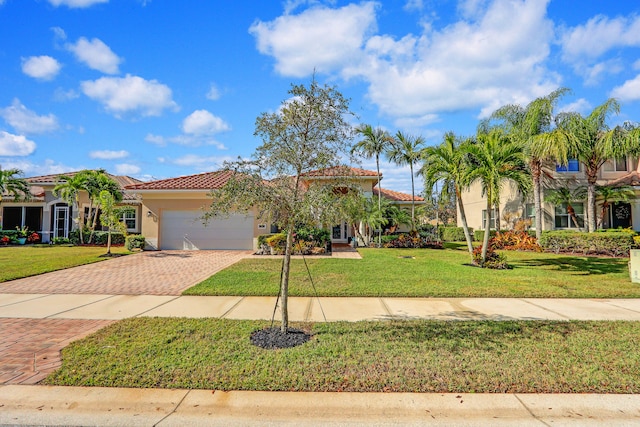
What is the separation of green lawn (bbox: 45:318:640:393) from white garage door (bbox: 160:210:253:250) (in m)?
13.4

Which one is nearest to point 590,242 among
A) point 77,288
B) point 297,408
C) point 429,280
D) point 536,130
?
point 536,130

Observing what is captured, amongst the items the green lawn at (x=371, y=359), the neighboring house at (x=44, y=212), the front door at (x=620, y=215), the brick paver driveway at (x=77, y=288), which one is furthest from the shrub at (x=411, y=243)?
the neighboring house at (x=44, y=212)

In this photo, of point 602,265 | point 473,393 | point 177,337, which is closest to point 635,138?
point 602,265

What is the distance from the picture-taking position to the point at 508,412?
3.46m

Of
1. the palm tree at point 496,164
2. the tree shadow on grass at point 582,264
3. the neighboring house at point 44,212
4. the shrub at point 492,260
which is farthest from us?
the neighboring house at point 44,212

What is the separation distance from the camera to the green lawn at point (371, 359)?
3.92m

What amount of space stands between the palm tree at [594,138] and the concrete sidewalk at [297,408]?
1735 centimetres

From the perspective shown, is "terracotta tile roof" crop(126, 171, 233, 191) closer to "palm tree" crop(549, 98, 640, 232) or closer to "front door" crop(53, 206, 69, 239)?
"front door" crop(53, 206, 69, 239)

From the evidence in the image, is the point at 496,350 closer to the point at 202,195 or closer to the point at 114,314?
the point at 114,314

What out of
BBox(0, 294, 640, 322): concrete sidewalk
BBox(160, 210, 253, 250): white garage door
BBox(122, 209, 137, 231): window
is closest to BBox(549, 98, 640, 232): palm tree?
BBox(0, 294, 640, 322): concrete sidewalk

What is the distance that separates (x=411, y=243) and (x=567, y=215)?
984cm

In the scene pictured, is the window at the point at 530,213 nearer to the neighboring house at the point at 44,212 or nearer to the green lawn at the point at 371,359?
the green lawn at the point at 371,359

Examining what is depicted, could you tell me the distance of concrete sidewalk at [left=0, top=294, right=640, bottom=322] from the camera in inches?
262

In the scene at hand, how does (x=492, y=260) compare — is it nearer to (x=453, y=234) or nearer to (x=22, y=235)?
(x=453, y=234)
